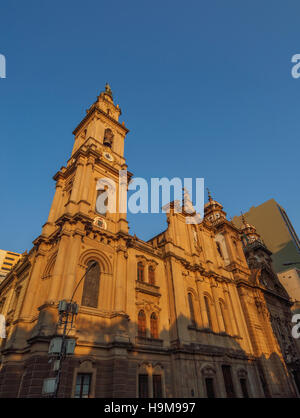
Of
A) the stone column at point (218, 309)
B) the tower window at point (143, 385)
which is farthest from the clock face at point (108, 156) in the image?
the tower window at point (143, 385)

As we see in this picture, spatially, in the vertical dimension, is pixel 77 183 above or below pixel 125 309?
above

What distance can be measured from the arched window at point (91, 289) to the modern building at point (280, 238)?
53233mm

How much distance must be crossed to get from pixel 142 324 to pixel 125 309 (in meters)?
2.46

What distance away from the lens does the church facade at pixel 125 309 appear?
17578mm

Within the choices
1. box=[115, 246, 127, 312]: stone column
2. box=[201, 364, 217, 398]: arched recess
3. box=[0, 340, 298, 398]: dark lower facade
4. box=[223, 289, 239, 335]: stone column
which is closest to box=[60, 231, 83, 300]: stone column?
box=[0, 340, 298, 398]: dark lower facade

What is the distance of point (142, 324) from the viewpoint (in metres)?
22.9

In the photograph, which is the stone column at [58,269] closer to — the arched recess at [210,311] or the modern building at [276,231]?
the arched recess at [210,311]

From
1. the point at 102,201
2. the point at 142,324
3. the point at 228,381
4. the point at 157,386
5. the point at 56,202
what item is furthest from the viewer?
the point at 56,202

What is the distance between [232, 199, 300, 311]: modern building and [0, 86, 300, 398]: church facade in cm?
2553

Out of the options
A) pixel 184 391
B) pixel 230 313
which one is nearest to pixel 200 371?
pixel 184 391

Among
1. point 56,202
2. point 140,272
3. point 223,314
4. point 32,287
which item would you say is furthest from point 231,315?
point 56,202

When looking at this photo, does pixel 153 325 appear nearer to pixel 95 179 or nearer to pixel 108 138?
pixel 95 179

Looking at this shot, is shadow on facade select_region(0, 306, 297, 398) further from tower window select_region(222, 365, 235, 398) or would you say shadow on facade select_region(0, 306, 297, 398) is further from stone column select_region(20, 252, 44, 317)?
stone column select_region(20, 252, 44, 317)
